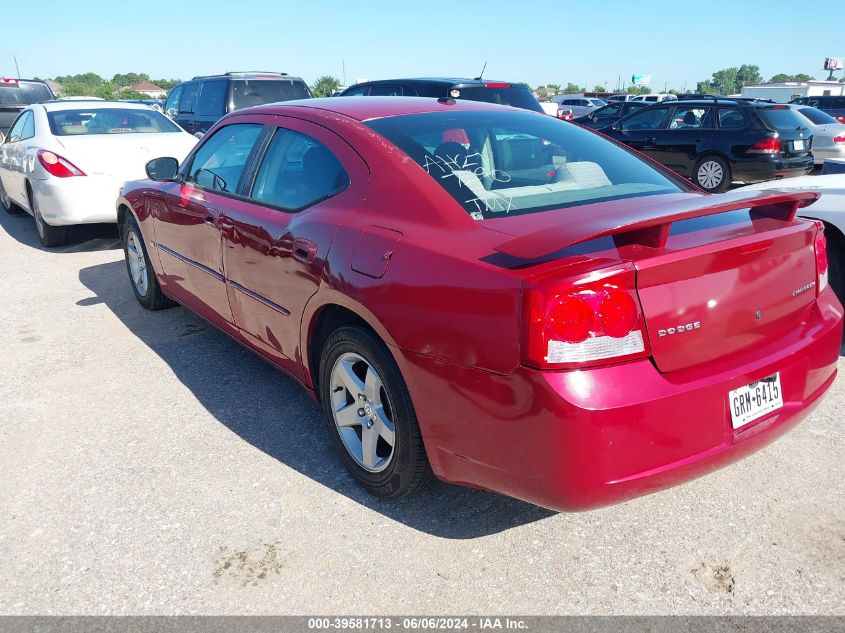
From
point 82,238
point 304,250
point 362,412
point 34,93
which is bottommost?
point 362,412

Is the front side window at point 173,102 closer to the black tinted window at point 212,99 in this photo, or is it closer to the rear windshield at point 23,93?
the black tinted window at point 212,99

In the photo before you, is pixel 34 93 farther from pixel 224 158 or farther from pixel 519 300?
pixel 519 300

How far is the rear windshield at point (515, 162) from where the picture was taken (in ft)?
9.03

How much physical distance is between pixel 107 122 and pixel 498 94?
4.85 m

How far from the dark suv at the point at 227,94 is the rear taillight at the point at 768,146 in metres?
7.15

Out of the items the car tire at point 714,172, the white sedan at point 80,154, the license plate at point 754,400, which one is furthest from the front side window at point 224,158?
the car tire at point 714,172

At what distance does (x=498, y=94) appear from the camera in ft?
30.5

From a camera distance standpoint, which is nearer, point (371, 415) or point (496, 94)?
point (371, 415)

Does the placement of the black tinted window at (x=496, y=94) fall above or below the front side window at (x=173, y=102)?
below

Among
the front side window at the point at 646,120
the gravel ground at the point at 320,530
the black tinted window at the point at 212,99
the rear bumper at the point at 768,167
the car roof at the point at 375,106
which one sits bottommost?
the gravel ground at the point at 320,530

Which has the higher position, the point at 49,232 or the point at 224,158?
the point at 224,158

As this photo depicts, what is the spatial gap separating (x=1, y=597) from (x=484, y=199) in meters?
2.24

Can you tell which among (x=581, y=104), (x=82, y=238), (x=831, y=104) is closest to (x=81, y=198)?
(x=82, y=238)

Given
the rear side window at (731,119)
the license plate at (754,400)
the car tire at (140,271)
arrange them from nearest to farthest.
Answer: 1. the license plate at (754,400)
2. the car tire at (140,271)
3. the rear side window at (731,119)
